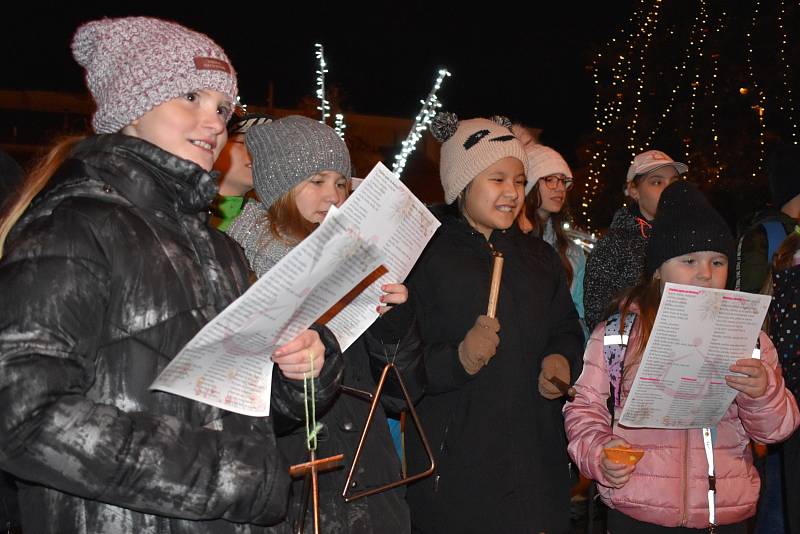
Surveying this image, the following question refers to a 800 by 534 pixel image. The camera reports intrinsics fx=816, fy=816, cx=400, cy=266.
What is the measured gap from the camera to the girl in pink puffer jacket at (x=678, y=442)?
2.97 metres

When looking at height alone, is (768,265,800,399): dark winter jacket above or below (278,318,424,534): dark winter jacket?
above

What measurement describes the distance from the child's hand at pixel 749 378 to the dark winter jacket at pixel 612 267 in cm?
168

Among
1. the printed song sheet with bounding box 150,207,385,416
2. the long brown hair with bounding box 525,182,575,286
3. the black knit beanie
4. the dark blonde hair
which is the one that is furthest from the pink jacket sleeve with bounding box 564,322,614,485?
the long brown hair with bounding box 525,182,575,286

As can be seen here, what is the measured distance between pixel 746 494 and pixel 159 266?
235 cm

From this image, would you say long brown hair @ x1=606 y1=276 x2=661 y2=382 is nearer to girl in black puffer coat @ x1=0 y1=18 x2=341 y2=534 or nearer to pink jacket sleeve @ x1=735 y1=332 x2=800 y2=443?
pink jacket sleeve @ x1=735 y1=332 x2=800 y2=443

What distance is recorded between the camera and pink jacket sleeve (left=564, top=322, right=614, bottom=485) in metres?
3.01

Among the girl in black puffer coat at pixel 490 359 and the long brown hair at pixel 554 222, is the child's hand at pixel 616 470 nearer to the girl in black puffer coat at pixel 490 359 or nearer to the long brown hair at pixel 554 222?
the girl in black puffer coat at pixel 490 359

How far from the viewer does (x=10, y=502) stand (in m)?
2.92

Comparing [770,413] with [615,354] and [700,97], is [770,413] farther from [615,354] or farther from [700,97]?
[700,97]

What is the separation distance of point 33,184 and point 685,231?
2451 mm

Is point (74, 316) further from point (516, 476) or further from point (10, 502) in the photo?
point (516, 476)

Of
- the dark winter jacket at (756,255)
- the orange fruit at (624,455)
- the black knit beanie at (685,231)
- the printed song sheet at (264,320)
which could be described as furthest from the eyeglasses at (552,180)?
the printed song sheet at (264,320)

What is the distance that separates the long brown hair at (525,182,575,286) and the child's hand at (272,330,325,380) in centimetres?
302

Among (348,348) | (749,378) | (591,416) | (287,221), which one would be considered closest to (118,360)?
(348,348)
